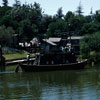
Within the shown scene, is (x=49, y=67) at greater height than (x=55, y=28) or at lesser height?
lesser

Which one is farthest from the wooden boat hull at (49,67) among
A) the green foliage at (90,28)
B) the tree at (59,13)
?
the tree at (59,13)

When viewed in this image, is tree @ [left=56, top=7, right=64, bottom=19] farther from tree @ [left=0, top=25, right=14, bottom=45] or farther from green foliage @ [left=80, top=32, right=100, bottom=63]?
green foliage @ [left=80, top=32, right=100, bottom=63]

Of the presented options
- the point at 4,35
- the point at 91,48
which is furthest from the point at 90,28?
the point at 91,48

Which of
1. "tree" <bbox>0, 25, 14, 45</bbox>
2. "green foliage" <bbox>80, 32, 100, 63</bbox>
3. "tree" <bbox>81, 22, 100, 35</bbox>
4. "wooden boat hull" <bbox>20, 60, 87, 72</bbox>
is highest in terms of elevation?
"tree" <bbox>81, 22, 100, 35</bbox>

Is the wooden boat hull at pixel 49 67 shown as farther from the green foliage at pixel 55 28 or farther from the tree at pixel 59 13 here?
the tree at pixel 59 13

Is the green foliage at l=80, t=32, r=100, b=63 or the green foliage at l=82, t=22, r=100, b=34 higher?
the green foliage at l=82, t=22, r=100, b=34

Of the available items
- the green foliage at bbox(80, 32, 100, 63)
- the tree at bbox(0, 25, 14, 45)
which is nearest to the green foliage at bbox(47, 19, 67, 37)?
the tree at bbox(0, 25, 14, 45)

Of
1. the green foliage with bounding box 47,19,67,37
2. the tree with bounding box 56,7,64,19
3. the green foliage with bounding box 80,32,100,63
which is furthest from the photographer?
the tree with bounding box 56,7,64,19

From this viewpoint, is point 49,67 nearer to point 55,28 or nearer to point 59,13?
point 55,28

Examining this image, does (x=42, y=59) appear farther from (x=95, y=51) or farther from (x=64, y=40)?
(x=64, y=40)

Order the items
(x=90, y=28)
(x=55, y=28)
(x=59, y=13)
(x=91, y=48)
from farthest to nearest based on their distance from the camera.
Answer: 1. (x=59, y=13)
2. (x=55, y=28)
3. (x=90, y=28)
4. (x=91, y=48)

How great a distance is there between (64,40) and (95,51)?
147ft

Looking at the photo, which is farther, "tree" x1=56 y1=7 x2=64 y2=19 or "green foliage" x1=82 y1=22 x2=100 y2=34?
"tree" x1=56 y1=7 x2=64 y2=19

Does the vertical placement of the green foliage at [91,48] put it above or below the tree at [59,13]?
below
